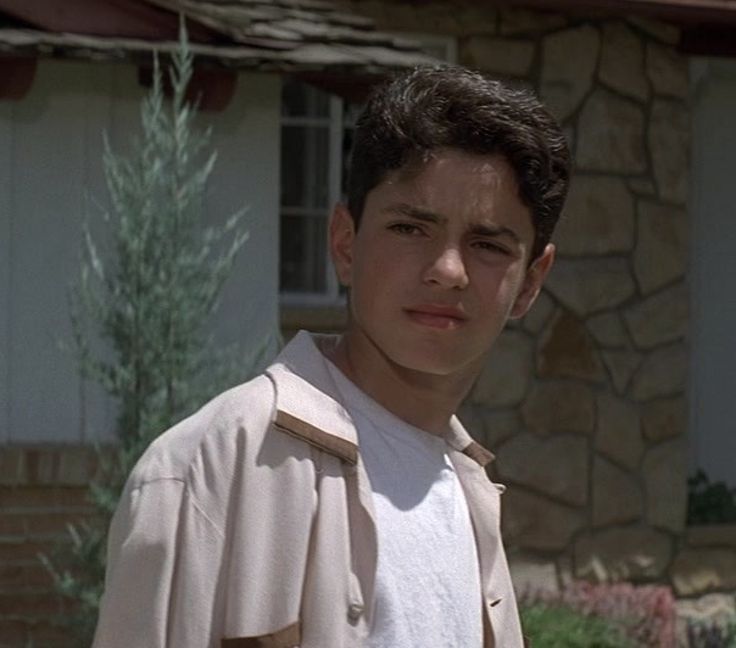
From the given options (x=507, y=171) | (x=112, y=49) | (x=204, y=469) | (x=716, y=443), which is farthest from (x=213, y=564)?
(x=716, y=443)

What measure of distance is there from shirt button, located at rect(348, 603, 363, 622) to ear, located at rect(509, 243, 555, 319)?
1.50 feet

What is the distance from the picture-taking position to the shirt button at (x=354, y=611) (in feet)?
7.14

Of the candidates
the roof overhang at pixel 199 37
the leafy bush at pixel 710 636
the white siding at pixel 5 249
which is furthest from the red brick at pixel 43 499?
the leafy bush at pixel 710 636

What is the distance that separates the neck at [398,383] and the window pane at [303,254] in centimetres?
590

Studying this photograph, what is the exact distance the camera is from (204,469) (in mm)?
2139

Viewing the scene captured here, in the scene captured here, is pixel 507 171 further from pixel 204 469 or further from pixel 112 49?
pixel 112 49

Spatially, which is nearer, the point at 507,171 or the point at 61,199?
the point at 507,171

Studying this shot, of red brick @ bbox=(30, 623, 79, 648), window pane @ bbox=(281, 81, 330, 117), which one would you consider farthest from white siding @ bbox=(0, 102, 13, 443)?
window pane @ bbox=(281, 81, 330, 117)

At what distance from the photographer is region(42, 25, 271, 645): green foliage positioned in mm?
6031

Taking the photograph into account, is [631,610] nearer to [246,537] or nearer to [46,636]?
[46,636]

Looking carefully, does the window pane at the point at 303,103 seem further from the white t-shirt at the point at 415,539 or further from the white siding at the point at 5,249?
the white t-shirt at the point at 415,539

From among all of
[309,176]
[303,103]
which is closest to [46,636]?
[309,176]

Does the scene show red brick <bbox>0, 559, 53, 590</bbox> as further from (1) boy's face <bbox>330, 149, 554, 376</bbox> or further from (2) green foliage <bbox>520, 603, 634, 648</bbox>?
(1) boy's face <bbox>330, 149, 554, 376</bbox>

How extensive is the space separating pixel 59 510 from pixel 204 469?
476 cm
